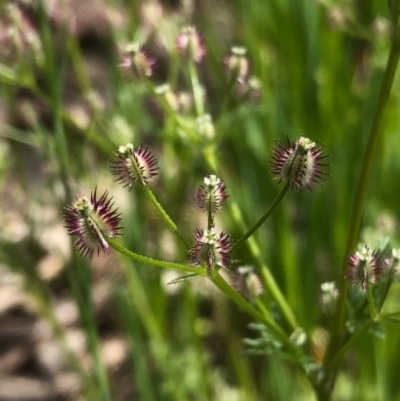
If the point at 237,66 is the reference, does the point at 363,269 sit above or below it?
below

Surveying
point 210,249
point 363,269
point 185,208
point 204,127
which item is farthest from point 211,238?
point 185,208

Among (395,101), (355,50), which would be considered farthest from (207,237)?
(355,50)

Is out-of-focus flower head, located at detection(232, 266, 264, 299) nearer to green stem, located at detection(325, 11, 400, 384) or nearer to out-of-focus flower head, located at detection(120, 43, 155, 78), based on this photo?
green stem, located at detection(325, 11, 400, 384)

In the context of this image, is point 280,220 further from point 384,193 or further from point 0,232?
point 0,232

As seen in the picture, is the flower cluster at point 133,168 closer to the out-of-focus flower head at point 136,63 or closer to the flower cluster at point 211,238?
the flower cluster at point 211,238

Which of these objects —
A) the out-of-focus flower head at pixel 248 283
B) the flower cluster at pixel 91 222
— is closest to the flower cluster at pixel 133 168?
the flower cluster at pixel 91 222

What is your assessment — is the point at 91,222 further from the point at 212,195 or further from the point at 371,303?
the point at 371,303
